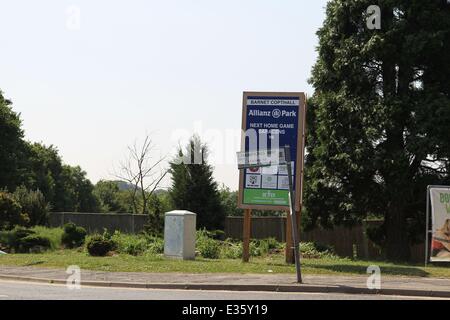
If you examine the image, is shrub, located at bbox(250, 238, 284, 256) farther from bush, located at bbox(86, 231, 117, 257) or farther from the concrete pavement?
the concrete pavement

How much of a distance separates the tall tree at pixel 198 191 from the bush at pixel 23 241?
13.4 meters

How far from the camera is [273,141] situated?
22.4 meters

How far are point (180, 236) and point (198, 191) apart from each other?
18483 mm

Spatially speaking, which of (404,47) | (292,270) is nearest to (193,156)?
(404,47)

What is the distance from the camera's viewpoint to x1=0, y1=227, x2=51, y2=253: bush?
28.7 meters

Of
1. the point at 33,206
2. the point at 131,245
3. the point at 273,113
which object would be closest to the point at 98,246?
the point at 131,245

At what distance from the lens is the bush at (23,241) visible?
28.7 m

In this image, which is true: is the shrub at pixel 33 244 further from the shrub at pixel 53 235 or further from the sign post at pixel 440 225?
the sign post at pixel 440 225

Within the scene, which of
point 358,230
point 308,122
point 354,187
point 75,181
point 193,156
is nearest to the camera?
point 354,187

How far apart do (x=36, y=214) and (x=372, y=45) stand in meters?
20.5

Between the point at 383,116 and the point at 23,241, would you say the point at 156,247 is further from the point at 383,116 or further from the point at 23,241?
the point at 383,116

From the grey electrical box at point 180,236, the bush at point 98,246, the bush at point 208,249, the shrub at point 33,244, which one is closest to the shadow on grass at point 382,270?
the grey electrical box at point 180,236

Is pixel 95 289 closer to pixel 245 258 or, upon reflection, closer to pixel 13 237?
pixel 245 258

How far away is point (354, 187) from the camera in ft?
96.8
